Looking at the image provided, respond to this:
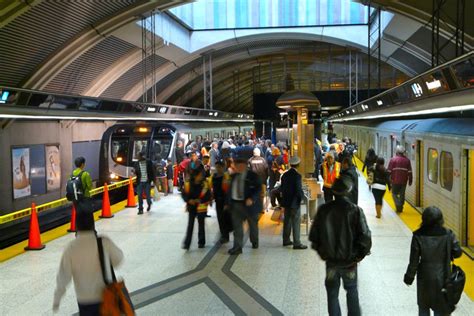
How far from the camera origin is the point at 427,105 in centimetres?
620

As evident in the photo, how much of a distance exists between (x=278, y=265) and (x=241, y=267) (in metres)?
0.53

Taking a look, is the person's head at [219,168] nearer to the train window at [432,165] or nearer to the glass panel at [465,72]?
the train window at [432,165]

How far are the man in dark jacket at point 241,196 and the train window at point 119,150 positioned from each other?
10295mm

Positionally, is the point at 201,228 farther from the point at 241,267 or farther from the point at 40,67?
the point at 40,67

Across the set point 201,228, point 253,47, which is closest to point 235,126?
point 253,47

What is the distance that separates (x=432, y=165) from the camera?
33.5 ft

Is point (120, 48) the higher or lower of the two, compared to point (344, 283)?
higher

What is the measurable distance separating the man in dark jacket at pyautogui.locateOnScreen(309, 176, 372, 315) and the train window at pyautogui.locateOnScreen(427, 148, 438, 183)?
5963 mm

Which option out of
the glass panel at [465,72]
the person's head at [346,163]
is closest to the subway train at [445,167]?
the person's head at [346,163]

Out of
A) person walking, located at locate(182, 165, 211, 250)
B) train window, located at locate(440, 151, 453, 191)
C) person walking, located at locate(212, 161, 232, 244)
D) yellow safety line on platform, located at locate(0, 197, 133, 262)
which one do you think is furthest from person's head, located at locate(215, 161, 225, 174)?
→ train window, located at locate(440, 151, 453, 191)

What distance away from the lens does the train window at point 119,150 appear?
17.4 meters

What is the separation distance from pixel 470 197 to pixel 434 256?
391 cm

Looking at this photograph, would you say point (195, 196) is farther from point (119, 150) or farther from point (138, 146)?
point (119, 150)

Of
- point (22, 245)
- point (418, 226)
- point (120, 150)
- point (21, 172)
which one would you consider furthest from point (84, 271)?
point (120, 150)
